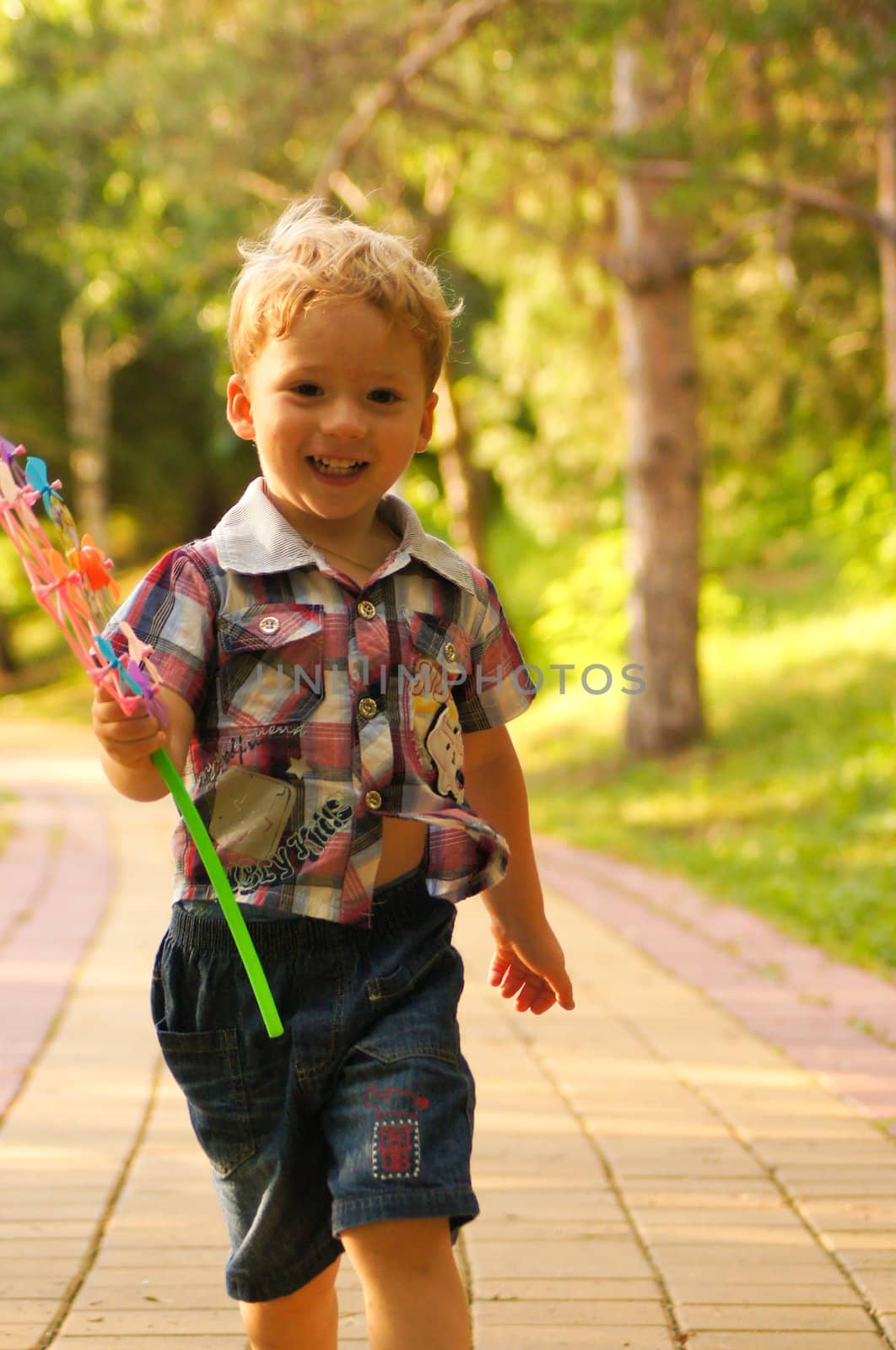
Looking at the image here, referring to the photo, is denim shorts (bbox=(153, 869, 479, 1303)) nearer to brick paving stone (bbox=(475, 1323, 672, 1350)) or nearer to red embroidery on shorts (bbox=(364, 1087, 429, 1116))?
red embroidery on shorts (bbox=(364, 1087, 429, 1116))

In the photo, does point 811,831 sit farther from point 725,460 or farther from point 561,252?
point 725,460

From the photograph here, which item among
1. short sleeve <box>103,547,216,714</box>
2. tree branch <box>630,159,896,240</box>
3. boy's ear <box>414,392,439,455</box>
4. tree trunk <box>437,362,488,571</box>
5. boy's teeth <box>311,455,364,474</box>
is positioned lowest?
tree trunk <box>437,362,488,571</box>

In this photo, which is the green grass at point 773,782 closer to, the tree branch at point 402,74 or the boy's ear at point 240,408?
the boy's ear at point 240,408

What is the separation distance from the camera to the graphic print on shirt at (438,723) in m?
2.08

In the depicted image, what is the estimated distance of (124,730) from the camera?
1793 mm

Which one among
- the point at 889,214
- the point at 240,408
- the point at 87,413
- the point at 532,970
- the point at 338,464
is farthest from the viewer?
the point at 87,413

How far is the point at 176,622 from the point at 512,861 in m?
0.61

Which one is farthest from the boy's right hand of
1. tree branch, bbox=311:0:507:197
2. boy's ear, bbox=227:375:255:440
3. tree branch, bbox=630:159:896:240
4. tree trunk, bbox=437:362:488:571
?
tree trunk, bbox=437:362:488:571

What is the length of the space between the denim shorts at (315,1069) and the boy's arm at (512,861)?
23 centimetres

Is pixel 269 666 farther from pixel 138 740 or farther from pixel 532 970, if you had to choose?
pixel 532 970

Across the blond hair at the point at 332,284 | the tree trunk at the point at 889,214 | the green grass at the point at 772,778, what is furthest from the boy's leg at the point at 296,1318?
the tree trunk at the point at 889,214

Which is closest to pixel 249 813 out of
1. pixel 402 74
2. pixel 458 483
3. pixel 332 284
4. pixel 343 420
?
pixel 343 420

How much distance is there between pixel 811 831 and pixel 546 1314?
586cm

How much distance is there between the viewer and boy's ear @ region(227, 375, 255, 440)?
2160 mm
